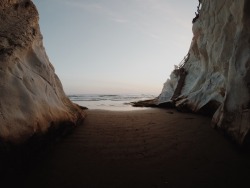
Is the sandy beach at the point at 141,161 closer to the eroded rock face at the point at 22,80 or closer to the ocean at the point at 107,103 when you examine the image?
the eroded rock face at the point at 22,80

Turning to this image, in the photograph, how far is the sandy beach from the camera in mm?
2457

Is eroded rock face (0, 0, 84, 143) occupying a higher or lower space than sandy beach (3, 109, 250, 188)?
higher

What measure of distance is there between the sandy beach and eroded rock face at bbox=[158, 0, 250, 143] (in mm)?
481

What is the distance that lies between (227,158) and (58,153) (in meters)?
2.49

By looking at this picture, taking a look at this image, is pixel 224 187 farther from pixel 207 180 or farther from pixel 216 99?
pixel 216 99

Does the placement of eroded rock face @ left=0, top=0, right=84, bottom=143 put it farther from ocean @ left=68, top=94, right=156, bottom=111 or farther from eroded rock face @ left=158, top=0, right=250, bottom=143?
ocean @ left=68, top=94, right=156, bottom=111

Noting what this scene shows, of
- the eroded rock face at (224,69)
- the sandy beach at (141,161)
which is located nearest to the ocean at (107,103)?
the eroded rock face at (224,69)

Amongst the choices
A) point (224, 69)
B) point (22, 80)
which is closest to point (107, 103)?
point (224, 69)

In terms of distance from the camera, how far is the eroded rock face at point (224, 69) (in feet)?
11.6

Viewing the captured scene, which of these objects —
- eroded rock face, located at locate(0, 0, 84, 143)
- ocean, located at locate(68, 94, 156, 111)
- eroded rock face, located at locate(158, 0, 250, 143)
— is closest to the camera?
eroded rock face, located at locate(0, 0, 84, 143)

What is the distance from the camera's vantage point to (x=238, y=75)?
12.5 feet

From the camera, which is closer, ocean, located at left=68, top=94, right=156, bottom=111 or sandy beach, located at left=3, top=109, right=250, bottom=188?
sandy beach, located at left=3, top=109, right=250, bottom=188

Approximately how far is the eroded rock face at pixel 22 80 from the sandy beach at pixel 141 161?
0.48 metres

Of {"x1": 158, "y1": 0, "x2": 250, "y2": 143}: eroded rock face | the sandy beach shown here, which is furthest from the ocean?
the sandy beach
